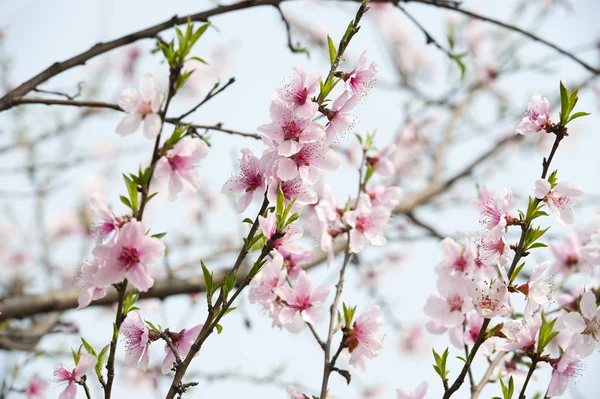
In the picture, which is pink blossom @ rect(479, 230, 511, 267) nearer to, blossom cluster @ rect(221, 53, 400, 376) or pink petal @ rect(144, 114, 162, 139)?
blossom cluster @ rect(221, 53, 400, 376)

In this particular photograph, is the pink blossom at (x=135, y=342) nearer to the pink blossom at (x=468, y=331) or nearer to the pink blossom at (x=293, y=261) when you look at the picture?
the pink blossom at (x=293, y=261)

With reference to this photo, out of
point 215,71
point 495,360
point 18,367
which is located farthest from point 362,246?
point 215,71

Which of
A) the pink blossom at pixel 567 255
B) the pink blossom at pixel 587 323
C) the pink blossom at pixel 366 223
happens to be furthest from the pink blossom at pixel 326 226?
the pink blossom at pixel 567 255

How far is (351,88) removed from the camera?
131 cm

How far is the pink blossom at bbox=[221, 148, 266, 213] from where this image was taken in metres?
1.30

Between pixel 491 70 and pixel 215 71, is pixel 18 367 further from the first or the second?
pixel 215 71

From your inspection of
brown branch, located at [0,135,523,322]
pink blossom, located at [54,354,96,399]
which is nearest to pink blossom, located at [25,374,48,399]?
brown branch, located at [0,135,523,322]

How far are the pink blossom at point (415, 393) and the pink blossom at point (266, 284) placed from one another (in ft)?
1.35

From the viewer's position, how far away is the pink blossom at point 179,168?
1193mm

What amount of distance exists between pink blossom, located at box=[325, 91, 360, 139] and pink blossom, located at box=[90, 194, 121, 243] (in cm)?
52

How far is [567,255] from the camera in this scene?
234 centimetres

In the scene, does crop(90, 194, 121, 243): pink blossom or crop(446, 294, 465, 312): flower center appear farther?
crop(446, 294, 465, 312): flower center

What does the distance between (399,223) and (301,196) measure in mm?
3935

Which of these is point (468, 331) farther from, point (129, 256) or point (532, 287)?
point (129, 256)
